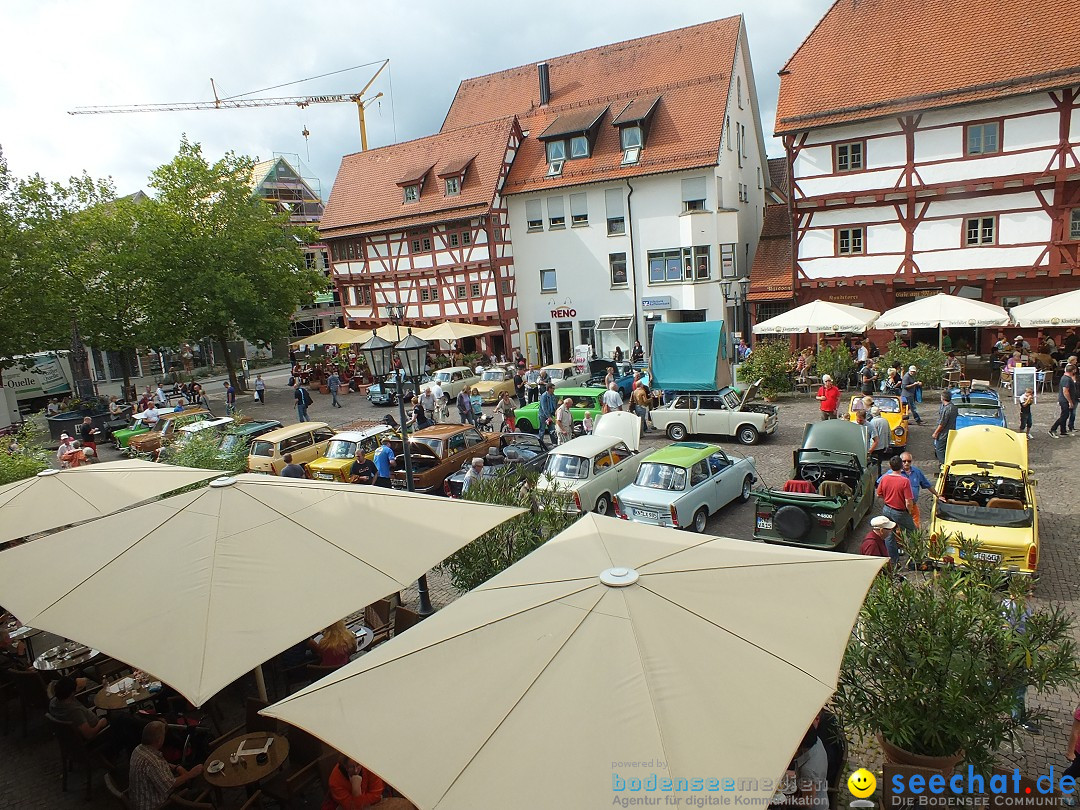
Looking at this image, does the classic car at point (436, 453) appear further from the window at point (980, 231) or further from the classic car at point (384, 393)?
the window at point (980, 231)

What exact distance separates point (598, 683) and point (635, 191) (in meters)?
29.5

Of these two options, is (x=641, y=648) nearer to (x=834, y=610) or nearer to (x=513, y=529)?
(x=834, y=610)

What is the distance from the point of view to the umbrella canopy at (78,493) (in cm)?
852

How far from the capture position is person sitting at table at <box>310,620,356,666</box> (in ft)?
25.5

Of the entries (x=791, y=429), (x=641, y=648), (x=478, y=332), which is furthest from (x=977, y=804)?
(x=478, y=332)

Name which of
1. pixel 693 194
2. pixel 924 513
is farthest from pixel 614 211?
pixel 924 513

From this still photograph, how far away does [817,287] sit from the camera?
2700 centimetres

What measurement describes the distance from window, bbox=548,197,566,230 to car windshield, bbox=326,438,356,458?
19.4 m

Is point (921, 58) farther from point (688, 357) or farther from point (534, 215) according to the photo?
point (534, 215)

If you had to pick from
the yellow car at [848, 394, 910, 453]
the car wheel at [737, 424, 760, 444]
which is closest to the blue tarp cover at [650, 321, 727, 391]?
the car wheel at [737, 424, 760, 444]

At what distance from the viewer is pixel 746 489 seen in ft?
45.4

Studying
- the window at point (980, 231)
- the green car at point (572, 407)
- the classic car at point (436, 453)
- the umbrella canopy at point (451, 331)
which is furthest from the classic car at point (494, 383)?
the window at point (980, 231)

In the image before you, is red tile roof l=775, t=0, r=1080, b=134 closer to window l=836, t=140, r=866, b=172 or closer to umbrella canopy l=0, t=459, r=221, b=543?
window l=836, t=140, r=866, b=172

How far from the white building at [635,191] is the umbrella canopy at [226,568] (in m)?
25.0
